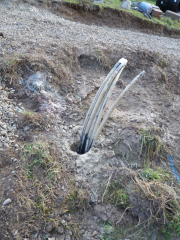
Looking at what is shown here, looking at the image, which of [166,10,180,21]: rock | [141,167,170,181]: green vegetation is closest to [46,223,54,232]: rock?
[141,167,170,181]: green vegetation

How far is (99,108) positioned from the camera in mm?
2859

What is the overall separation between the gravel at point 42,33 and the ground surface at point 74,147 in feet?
0.11

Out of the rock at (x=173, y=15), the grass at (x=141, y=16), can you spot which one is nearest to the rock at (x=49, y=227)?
the grass at (x=141, y=16)

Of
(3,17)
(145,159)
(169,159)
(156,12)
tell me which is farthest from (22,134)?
(156,12)

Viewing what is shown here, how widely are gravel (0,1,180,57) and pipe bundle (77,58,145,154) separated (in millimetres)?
1884

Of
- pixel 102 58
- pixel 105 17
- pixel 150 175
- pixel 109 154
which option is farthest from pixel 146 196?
pixel 105 17

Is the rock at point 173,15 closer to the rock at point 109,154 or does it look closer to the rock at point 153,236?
the rock at point 109,154

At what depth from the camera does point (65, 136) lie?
2990 millimetres

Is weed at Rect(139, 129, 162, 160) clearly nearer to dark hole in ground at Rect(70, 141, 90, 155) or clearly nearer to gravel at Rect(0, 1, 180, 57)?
dark hole in ground at Rect(70, 141, 90, 155)

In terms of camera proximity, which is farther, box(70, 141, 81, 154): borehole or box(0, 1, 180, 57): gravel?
box(0, 1, 180, 57): gravel

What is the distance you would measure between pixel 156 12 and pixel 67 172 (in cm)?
748

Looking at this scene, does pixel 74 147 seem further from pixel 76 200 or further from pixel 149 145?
pixel 149 145

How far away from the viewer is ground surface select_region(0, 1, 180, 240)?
89.1 inches

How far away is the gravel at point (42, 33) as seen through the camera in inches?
159
